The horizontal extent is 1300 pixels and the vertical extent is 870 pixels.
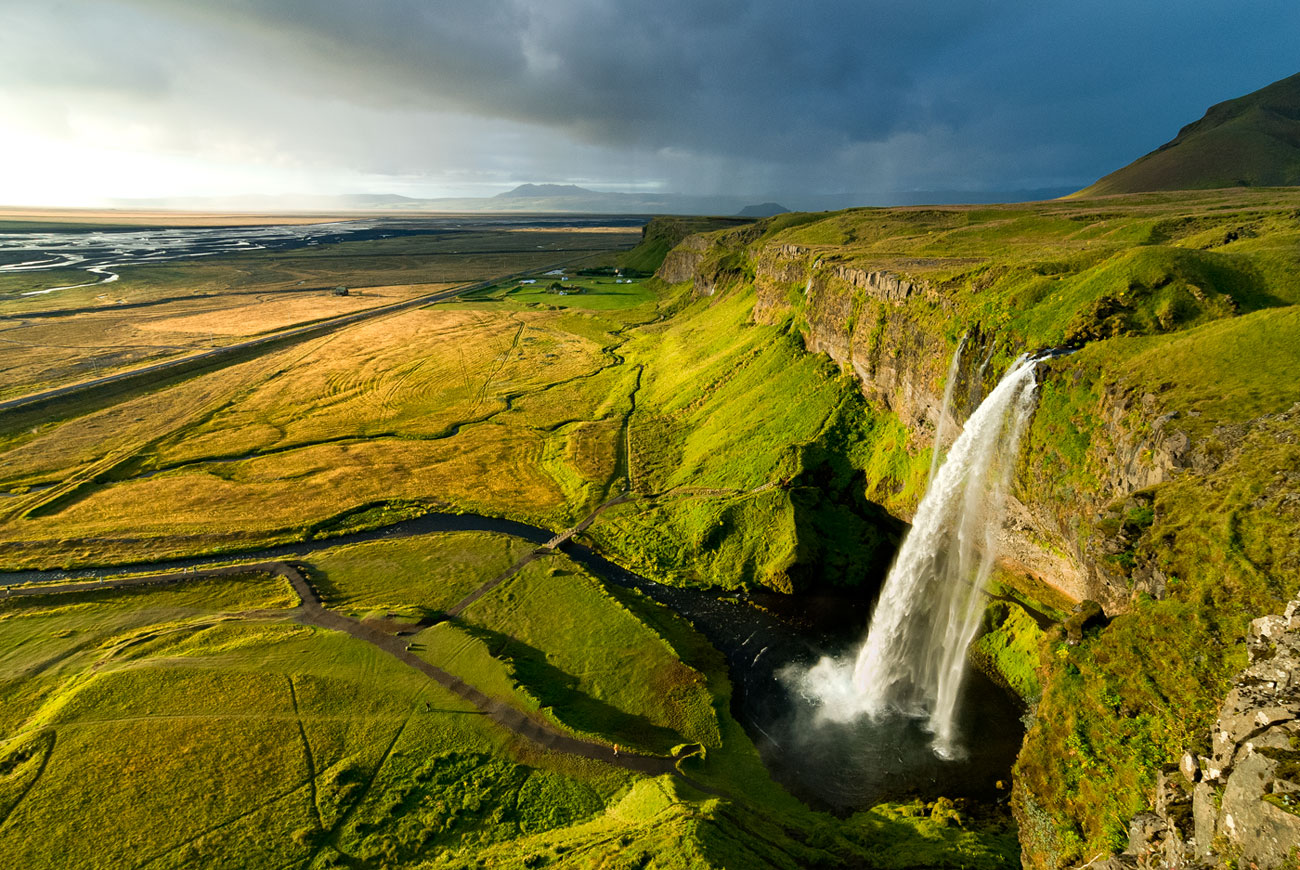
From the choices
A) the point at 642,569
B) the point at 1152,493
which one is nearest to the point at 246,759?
the point at 642,569

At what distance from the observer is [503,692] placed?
101 feet

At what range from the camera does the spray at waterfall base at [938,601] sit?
101 feet

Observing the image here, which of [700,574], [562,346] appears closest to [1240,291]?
[700,574]

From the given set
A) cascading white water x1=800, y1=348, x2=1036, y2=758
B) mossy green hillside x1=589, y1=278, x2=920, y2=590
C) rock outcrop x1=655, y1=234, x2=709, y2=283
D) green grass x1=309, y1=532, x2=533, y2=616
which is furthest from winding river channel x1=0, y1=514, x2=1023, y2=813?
rock outcrop x1=655, y1=234, x2=709, y2=283

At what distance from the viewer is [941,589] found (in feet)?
113

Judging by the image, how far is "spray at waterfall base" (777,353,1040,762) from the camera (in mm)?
30703

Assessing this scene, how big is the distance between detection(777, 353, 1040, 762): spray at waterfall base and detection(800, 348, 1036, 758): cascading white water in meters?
0.06

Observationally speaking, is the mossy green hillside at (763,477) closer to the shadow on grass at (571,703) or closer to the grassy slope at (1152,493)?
the grassy slope at (1152,493)

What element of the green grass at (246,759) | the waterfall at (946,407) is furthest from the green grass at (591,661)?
the waterfall at (946,407)

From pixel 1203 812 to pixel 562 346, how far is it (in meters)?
98.0

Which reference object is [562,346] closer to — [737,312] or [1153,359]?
[737,312]

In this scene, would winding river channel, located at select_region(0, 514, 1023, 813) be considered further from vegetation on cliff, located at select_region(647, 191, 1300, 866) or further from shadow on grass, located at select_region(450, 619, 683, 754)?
shadow on grass, located at select_region(450, 619, 683, 754)

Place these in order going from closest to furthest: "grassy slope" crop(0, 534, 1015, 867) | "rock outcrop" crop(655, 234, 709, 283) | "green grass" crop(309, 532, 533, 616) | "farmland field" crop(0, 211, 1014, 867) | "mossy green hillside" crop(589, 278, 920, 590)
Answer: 1. "grassy slope" crop(0, 534, 1015, 867)
2. "farmland field" crop(0, 211, 1014, 867)
3. "green grass" crop(309, 532, 533, 616)
4. "mossy green hillside" crop(589, 278, 920, 590)
5. "rock outcrop" crop(655, 234, 709, 283)

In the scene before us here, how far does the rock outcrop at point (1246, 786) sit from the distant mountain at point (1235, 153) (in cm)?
14764
